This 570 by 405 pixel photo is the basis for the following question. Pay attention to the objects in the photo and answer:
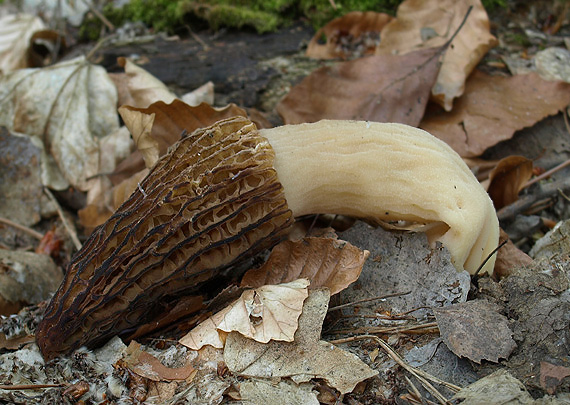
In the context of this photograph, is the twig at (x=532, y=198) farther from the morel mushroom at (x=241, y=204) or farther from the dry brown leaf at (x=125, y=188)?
the dry brown leaf at (x=125, y=188)

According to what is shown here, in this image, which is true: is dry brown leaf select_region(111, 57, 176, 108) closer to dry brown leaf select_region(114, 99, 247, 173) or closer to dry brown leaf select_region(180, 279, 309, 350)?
dry brown leaf select_region(114, 99, 247, 173)

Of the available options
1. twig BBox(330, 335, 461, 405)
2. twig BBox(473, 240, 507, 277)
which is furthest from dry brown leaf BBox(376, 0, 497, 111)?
twig BBox(330, 335, 461, 405)

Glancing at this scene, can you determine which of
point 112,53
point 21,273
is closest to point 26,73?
point 112,53

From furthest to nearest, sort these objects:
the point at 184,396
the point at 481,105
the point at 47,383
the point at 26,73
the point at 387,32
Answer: the point at 26,73 < the point at 387,32 < the point at 481,105 < the point at 47,383 < the point at 184,396

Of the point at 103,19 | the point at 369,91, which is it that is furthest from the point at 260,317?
the point at 103,19

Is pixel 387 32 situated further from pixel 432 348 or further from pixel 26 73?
pixel 26 73
